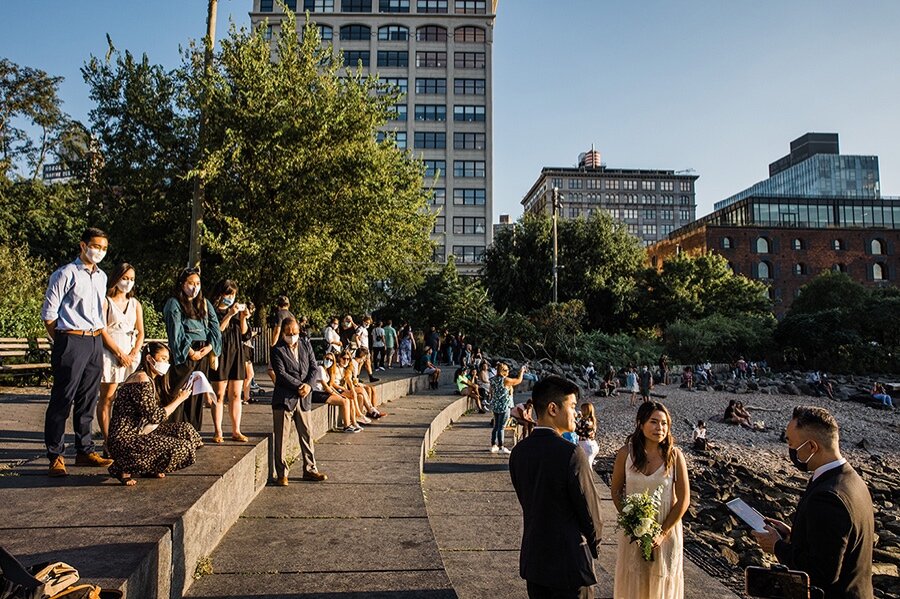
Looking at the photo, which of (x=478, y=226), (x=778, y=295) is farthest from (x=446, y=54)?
(x=778, y=295)

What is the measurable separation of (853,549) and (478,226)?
67.8 metres

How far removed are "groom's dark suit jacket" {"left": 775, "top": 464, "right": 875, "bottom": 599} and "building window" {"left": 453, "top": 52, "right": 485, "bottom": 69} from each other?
72.5 m

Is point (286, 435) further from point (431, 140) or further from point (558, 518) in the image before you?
point (431, 140)

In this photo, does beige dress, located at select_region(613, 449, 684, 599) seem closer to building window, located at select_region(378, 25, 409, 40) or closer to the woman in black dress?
the woman in black dress

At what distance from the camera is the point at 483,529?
6.84 meters

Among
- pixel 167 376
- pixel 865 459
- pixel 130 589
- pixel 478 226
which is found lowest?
pixel 865 459

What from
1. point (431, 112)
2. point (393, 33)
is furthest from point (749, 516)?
point (393, 33)

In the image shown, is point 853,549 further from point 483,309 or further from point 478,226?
point 478,226

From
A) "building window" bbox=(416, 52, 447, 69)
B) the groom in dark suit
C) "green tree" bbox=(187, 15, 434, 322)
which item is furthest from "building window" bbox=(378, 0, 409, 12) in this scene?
the groom in dark suit

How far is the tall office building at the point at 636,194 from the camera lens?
148m

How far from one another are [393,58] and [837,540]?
2933 inches

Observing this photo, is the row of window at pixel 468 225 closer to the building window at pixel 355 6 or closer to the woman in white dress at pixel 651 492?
the building window at pixel 355 6

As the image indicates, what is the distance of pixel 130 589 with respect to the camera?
3047 mm

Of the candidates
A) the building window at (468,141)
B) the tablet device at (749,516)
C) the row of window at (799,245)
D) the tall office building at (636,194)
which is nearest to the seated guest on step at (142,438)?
the tablet device at (749,516)
